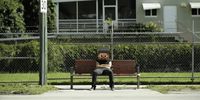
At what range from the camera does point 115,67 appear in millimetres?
19031

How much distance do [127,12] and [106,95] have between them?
28252 millimetres

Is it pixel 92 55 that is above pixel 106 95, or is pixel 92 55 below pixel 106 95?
above

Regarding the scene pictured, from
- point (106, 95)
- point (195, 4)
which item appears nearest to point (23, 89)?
point (106, 95)

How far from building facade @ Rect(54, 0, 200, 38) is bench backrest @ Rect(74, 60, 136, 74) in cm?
2330

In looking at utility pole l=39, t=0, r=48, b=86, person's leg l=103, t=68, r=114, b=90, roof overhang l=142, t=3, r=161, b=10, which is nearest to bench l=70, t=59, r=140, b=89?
person's leg l=103, t=68, r=114, b=90

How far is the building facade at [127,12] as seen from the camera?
42.8 m

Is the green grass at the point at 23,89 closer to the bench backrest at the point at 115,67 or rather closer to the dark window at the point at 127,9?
the bench backrest at the point at 115,67

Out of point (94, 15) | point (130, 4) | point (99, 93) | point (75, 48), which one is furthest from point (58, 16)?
point (99, 93)

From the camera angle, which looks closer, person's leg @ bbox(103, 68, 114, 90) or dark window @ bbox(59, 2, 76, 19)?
person's leg @ bbox(103, 68, 114, 90)

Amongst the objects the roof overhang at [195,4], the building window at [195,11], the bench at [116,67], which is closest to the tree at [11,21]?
the roof overhang at [195,4]

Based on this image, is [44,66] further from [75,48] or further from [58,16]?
[58,16]

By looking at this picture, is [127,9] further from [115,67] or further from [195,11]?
[115,67]

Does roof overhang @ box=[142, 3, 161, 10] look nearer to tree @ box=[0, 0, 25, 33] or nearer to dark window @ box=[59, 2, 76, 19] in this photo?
dark window @ box=[59, 2, 76, 19]

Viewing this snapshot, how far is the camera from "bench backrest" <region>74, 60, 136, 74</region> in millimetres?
18938
